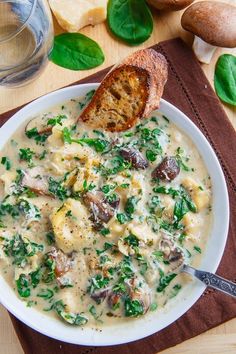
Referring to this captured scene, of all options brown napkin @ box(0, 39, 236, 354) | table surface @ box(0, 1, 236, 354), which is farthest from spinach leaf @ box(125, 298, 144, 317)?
table surface @ box(0, 1, 236, 354)

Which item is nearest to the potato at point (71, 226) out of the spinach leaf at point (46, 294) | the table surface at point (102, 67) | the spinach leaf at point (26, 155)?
the spinach leaf at point (46, 294)

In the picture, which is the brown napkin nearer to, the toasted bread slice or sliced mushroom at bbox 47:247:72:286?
the toasted bread slice

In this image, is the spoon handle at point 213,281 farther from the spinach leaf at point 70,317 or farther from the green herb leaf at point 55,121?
the green herb leaf at point 55,121

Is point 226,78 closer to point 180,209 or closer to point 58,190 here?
point 180,209

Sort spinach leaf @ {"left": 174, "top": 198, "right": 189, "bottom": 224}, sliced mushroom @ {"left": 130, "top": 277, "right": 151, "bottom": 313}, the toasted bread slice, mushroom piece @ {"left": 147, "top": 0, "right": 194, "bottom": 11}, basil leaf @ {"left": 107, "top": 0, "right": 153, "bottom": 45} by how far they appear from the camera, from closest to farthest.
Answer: sliced mushroom @ {"left": 130, "top": 277, "right": 151, "bottom": 313}, spinach leaf @ {"left": 174, "top": 198, "right": 189, "bottom": 224}, the toasted bread slice, mushroom piece @ {"left": 147, "top": 0, "right": 194, "bottom": 11}, basil leaf @ {"left": 107, "top": 0, "right": 153, "bottom": 45}

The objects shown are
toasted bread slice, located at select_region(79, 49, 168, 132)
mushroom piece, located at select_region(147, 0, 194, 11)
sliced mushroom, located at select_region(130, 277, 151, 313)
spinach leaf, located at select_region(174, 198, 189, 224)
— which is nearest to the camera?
sliced mushroom, located at select_region(130, 277, 151, 313)

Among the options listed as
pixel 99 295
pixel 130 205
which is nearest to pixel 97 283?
pixel 99 295

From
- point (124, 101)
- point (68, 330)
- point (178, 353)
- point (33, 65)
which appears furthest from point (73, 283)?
point (33, 65)
